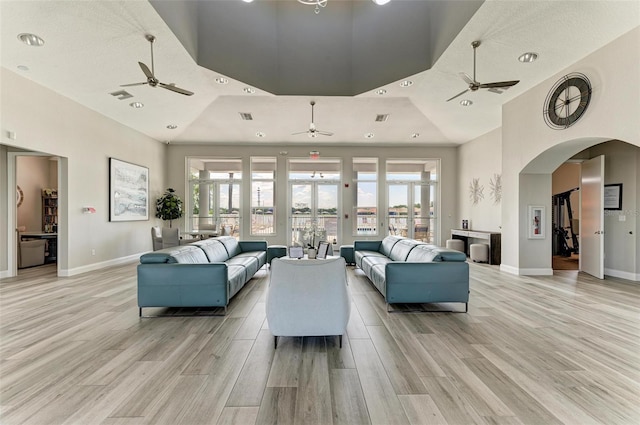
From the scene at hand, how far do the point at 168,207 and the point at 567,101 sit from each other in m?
9.09

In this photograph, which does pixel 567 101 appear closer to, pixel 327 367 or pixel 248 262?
pixel 327 367

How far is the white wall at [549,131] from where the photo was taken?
3.69 m

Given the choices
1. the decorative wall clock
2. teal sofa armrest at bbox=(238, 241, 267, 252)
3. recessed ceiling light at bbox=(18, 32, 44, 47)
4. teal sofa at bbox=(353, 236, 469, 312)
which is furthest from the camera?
teal sofa armrest at bbox=(238, 241, 267, 252)

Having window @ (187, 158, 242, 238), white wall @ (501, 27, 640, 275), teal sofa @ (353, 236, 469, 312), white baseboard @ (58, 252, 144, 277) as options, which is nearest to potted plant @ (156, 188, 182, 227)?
window @ (187, 158, 242, 238)

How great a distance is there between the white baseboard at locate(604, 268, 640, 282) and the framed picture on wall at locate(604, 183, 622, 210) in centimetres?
122

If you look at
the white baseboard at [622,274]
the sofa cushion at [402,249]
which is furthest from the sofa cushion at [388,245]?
the white baseboard at [622,274]

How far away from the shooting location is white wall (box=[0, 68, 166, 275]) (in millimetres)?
4727

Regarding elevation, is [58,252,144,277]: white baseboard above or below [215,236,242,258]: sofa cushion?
below

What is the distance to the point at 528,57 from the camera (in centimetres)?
440

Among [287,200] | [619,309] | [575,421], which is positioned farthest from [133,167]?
[619,309]

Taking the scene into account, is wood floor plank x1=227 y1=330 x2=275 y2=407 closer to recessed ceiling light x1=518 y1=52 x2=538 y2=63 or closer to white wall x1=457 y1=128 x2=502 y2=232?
recessed ceiling light x1=518 y1=52 x2=538 y2=63

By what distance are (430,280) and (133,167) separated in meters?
7.40

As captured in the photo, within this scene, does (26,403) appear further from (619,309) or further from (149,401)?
(619,309)

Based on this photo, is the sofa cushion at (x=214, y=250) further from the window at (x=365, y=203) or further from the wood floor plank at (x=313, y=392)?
the window at (x=365, y=203)
